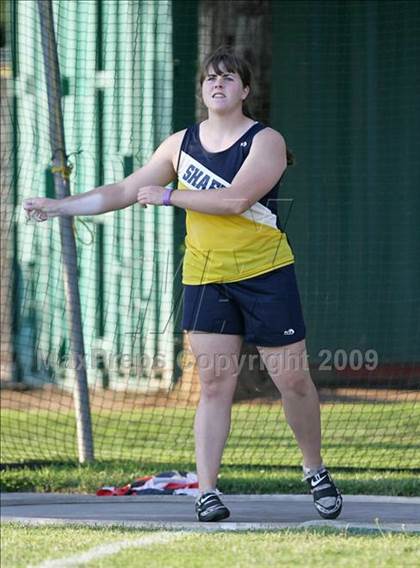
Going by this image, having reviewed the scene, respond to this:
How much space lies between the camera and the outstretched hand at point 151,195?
17.8ft

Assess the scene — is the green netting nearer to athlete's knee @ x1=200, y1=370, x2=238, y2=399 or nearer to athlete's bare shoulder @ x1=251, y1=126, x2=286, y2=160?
→ athlete's knee @ x1=200, y1=370, x2=238, y2=399

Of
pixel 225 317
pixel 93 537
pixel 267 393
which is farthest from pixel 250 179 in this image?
pixel 267 393

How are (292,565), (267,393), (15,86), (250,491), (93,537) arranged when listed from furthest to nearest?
(15,86), (267,393), (250,491), (93,537), (292,565)

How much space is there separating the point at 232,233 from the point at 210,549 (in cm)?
133

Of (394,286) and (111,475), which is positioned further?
(394,286)

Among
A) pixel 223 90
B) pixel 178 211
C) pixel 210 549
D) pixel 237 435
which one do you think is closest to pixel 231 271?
pixel 223 90

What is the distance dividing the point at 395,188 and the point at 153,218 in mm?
1875

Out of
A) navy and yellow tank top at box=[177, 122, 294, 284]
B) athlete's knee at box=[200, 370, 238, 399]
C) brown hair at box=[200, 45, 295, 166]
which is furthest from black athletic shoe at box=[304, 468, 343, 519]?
brown hair at box=[200, 45, 295, 166]

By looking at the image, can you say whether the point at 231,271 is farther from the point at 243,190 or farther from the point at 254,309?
the point at 243,190

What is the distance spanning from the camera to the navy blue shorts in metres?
5.52

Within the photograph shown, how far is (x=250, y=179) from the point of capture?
5395mm

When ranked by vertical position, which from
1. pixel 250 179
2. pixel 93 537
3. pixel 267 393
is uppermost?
pixel 250 179

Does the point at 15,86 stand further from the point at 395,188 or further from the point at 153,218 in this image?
the point at 395,188

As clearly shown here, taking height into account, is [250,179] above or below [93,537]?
above
